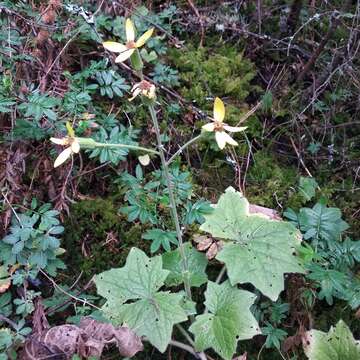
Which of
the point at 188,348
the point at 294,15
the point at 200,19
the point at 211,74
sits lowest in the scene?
the point at 188,348

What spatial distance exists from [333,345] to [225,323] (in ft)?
1.47

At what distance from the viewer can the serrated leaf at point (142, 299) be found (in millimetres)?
1871

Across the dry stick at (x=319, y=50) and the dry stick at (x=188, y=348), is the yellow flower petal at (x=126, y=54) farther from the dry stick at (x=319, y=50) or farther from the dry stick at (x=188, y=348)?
the dry stick at (x=319, y=50)

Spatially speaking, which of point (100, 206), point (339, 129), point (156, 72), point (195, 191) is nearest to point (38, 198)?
point (100, 206)

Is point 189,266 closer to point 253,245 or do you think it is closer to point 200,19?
point 253,245

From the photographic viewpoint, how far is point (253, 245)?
2143 millimetres

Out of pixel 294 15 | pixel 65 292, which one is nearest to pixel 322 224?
pixel 65 292

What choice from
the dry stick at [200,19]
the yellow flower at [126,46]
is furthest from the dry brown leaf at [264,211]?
the dry stick at [200,19]

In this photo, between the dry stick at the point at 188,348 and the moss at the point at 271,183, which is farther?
the moss at the point at 271,183

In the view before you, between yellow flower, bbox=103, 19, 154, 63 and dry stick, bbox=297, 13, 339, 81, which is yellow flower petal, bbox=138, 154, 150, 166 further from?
dry stick, bbox=297, 13, 339, 81

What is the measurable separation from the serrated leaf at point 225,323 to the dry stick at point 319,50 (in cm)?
149

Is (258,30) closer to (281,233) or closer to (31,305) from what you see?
(281,233)

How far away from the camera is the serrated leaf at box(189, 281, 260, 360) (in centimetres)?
189

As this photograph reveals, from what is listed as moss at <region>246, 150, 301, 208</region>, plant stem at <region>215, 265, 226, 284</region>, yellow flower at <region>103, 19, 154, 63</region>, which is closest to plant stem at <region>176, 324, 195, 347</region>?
plant stem at <region>215, 265, 226, 284</region>
